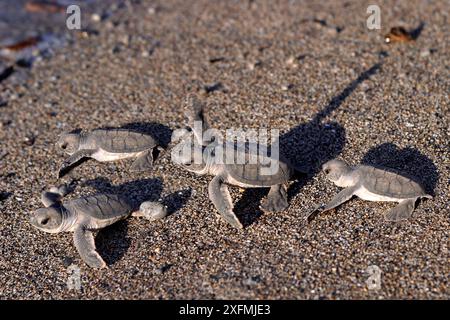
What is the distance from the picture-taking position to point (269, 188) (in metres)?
3.40

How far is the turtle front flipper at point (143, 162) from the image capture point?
3.62 m

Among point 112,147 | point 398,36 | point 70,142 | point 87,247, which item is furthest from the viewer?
point 398,36

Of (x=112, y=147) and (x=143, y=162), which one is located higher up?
(x=112, y=147)

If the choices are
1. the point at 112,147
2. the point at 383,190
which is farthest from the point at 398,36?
the point at 112,147

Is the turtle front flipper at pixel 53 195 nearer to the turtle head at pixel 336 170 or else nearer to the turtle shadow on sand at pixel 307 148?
the turtle shadow on sand at pixel 307 148

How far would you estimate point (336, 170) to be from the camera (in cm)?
327

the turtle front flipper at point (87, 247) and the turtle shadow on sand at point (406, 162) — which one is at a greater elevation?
the turtle shadow on sand at point (406, 162)

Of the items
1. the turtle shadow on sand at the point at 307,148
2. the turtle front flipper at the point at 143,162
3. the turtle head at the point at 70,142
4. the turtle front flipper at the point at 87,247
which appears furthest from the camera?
the turtle head at the point at 70,142

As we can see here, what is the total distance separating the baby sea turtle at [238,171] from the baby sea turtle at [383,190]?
33cm

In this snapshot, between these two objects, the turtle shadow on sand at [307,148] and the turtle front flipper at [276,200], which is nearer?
the turtle front flipper at [276,200]

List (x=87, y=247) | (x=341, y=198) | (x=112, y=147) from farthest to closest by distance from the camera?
(x=112, y=147) → (x=341, y=198) → (x=87, y=247)

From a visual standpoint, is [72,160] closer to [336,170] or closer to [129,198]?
[129,198]

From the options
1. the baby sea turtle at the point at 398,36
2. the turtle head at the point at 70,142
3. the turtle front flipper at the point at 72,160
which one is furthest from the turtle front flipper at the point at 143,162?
the baby sea turtle at the point at 398,36

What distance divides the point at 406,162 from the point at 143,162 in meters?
1.82
